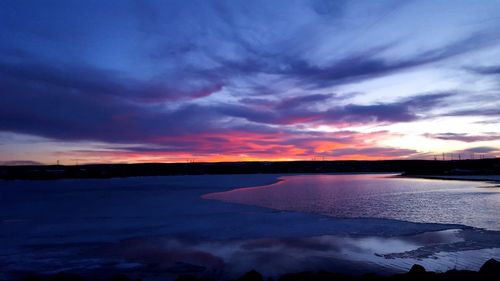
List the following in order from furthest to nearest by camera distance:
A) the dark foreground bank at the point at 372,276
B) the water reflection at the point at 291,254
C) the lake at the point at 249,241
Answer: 1. the lake at the point at 249,241
2. the water reflection at the point at 291,254
3. the dark foreground bank at the point at 372,276

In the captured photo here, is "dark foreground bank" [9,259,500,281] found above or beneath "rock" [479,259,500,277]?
beneath

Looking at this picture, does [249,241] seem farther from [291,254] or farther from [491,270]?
[491,270]

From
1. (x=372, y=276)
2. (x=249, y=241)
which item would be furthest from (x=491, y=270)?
(x=249, y=241)

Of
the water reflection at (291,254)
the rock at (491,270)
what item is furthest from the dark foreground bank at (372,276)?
the water reflection at (291,254)

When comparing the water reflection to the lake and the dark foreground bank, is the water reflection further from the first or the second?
the dark foreground bank

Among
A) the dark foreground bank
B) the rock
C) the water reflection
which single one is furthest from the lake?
the rock

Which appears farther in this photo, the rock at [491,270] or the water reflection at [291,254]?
the water reflection at [291,254]

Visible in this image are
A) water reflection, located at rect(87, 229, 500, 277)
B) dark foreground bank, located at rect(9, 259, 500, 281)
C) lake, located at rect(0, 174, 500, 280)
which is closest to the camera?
dark foreground bank, located at rect(9, 259, 500, 281)

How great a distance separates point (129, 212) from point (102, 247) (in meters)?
8.75

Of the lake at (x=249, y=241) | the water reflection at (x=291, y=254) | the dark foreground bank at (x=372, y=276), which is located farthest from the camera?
the lake at (x=249, y=241)

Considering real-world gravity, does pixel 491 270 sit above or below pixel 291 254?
above

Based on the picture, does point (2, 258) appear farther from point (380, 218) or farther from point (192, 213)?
point (380, 218)

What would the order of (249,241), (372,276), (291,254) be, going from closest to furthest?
(372,276) → (291,254) → (249,241)

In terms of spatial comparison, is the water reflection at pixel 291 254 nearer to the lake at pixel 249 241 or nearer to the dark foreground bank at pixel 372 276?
the lake at pixel 249 241
